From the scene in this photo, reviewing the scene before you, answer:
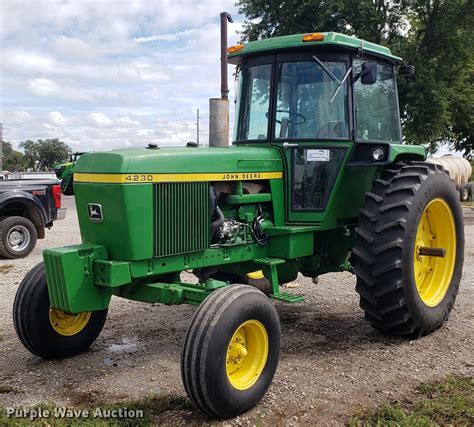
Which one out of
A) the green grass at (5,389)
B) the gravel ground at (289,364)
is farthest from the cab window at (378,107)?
the green grass at (5,389)

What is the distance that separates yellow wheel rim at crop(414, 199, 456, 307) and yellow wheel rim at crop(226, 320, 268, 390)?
2.20 meters

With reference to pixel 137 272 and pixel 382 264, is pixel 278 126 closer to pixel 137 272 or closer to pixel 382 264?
pixel 382 264

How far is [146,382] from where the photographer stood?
427 centimetres

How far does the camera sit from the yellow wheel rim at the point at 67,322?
4677 millimetres

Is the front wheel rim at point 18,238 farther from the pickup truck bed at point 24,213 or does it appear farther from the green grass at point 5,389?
the green grass at point 5,389

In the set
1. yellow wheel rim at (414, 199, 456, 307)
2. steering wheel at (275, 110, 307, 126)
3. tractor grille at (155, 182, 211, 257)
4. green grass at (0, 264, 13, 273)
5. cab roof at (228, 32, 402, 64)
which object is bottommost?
green grass at (0, 264, 13, 273)

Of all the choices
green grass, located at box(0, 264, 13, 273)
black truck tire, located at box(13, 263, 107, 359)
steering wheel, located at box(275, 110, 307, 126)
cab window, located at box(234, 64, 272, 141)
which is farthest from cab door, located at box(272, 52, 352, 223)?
green grass, located at box(0, 264, 13, 273)

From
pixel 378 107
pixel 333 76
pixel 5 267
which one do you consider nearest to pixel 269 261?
pixel 333 76

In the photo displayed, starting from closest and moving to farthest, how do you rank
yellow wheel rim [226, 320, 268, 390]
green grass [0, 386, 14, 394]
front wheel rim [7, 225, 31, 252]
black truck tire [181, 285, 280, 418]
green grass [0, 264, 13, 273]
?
black truck tire [181, 285, 280, 418] < yellow wheel rim [226, 320, 268, 390] < green grass [0, 386, 14, 394] < green grass [0, 264, 13, 273] < front wheel rim [7, 225, 31, 252]

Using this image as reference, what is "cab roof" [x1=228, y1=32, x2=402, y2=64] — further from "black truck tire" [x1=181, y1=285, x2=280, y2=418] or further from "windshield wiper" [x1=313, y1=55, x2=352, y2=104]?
"black truck tire" [x1=181, y1=285, x2=280, y2=418]

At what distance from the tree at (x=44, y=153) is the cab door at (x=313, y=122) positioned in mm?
74592

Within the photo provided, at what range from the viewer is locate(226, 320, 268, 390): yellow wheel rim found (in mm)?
3838

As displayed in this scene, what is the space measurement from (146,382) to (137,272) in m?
0.84

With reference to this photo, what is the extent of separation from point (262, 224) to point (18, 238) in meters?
6.34
